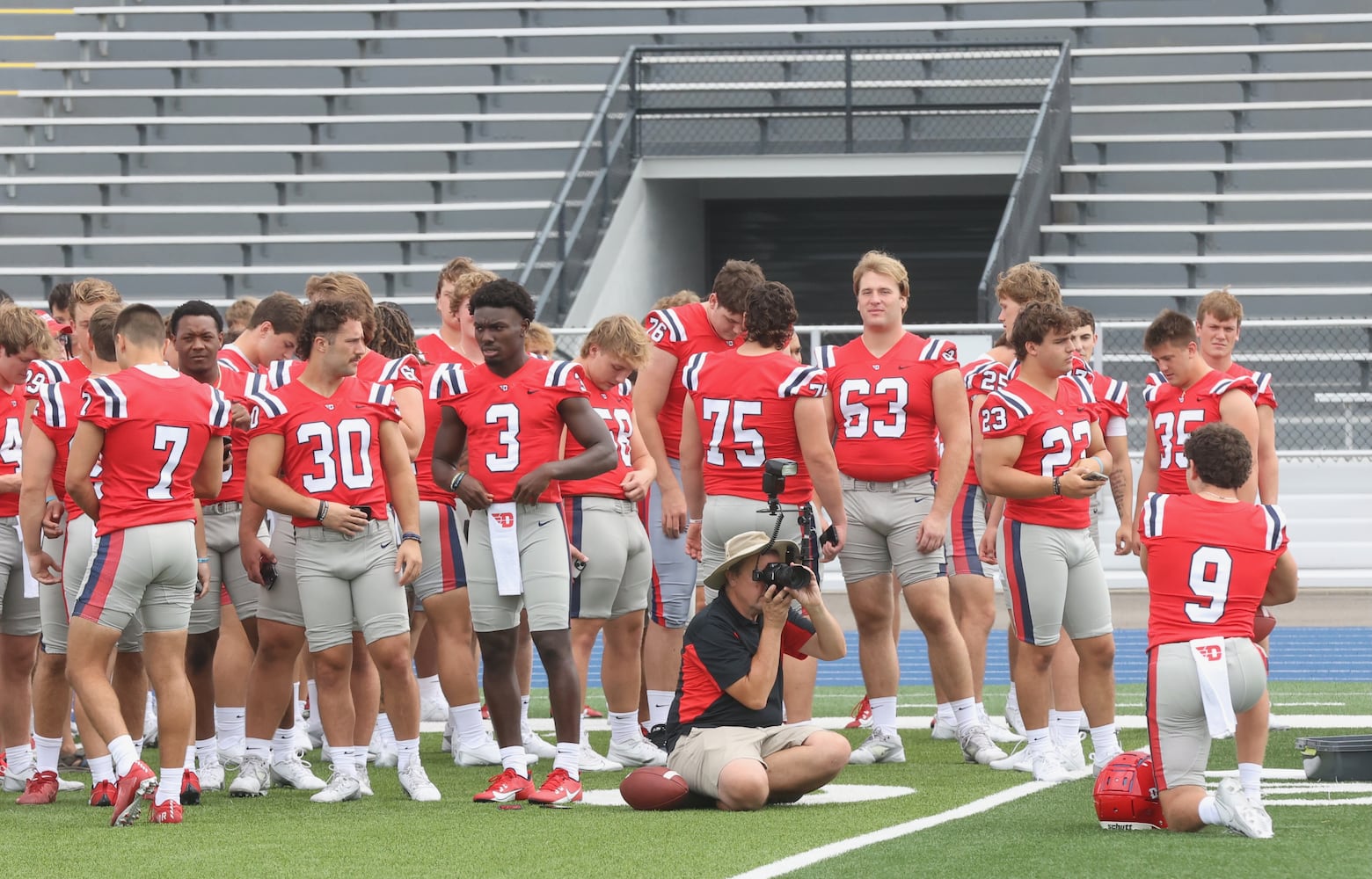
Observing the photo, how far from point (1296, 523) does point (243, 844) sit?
10.8 meters

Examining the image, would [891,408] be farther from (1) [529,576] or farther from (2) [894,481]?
(1) [529,576]

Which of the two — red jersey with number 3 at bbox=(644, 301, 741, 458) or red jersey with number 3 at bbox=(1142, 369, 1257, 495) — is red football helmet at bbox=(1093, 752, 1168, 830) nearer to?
red jersey with number 3 at bbox=(1142, 369, 1257, 495)

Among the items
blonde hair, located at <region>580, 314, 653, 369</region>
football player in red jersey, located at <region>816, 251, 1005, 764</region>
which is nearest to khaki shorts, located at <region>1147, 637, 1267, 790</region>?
football player in red jersey, located at <region>816, 251, 1005, 764</region>

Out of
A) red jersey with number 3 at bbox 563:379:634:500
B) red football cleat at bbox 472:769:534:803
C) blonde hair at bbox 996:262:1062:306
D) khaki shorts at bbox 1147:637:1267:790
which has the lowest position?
red football cleat at bbox 472:769:534:803

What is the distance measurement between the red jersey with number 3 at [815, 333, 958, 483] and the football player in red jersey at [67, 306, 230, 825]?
8.30 ft

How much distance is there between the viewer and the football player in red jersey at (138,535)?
6.14 m

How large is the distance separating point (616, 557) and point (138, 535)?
195 centimetres

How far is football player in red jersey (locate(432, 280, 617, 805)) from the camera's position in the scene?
6.48 m

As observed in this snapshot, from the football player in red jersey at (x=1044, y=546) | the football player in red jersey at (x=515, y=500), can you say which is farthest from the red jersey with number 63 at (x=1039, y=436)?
the football player in red jersey at (x=515, y=500)

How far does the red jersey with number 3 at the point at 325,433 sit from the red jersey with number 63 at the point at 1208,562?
2684 mm

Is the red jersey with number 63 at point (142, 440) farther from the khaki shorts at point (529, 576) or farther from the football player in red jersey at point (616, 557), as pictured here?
the football player in red jersey at point (616, 557)

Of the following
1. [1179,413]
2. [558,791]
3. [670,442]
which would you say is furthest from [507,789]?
[1179,413]

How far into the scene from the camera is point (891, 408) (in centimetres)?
730

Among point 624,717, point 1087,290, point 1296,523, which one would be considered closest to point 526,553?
point 624,717
